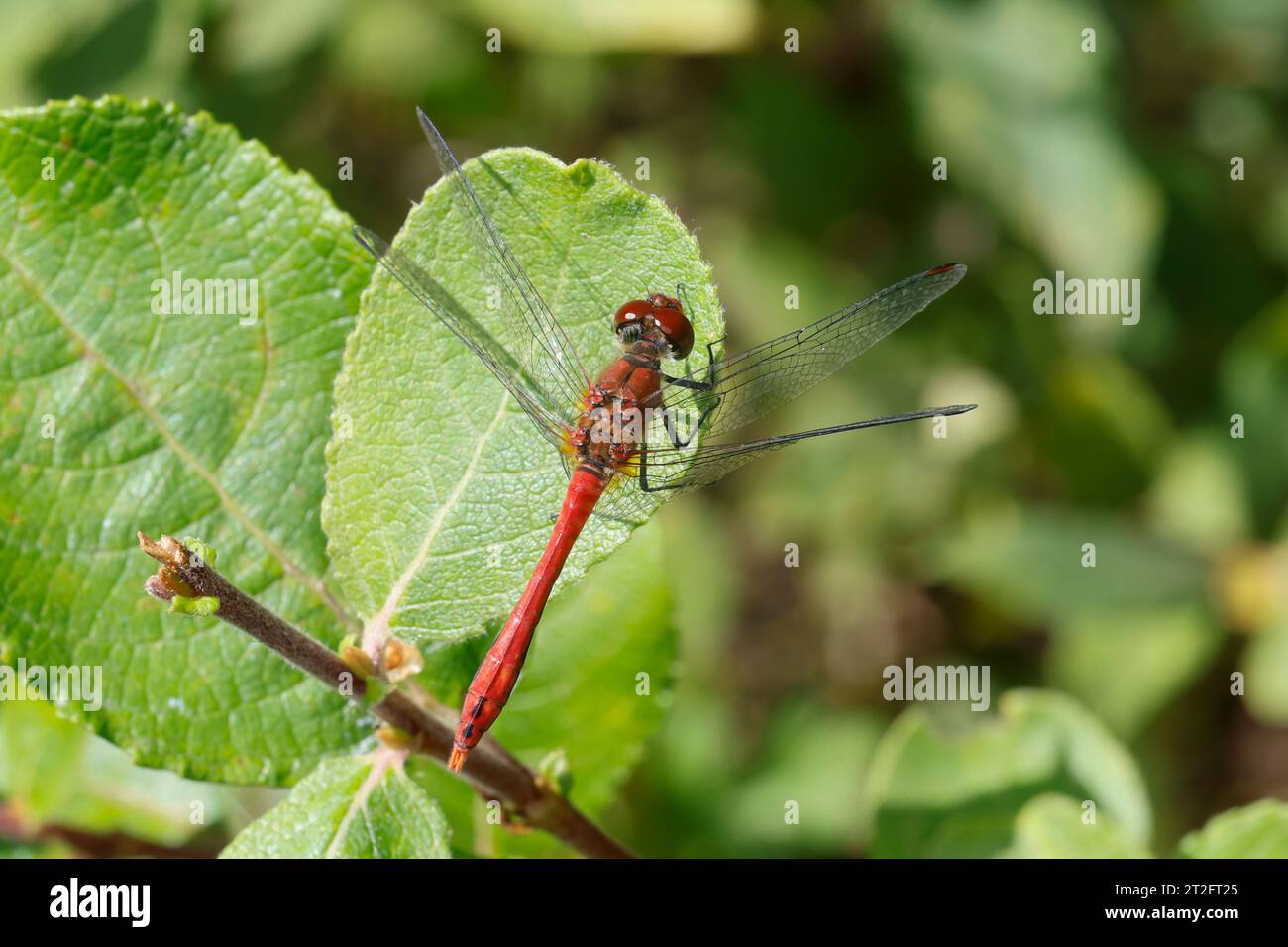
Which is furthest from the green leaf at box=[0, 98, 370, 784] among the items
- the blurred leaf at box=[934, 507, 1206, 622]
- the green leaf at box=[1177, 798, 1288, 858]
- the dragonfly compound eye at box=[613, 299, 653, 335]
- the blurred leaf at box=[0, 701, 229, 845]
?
the blurred leaf at box=[934, 507, 1206, 622]

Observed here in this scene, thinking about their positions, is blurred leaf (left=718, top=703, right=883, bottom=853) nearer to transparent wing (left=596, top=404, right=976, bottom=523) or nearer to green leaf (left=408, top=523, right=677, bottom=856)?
green leaf (left=408, top=523, right=677, bottom=856)

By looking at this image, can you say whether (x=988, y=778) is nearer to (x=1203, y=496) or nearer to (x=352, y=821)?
(x=352, y=821)

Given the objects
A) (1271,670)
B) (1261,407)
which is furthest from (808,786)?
(1261,407)

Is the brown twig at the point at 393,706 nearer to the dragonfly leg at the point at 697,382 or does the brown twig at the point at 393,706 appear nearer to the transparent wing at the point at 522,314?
the transparent wing at the point at 522,314

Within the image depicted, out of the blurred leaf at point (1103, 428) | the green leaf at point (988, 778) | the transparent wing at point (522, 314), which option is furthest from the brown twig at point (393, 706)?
the blurred leaf at point (1103, 428)

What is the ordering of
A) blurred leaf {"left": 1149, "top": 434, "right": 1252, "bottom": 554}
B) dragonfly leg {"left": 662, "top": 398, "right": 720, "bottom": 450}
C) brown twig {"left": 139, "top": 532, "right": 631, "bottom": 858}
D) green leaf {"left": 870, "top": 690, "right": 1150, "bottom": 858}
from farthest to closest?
1. blurred leaf {"left": 1149, "top": 434, "right": 1252, "bottom": 554}
2. green leaf {"left": 870, "top": 690, "right": 1150, "bottom": 858}
3. dragonfly leg {"left": 662, "top": 398, "right": 720, "bottom": 450}
4. brown twig {"left": 139, "top": 532, "right": 631, "bottom": 858}

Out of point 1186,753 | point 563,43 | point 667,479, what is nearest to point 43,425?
point 667,479

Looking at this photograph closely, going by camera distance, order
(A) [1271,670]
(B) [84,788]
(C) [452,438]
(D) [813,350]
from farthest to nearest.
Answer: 1. (A) [1271,670]
2. (B) [84,788]
3. (D) [813,350]
4. (C) [452,438]
